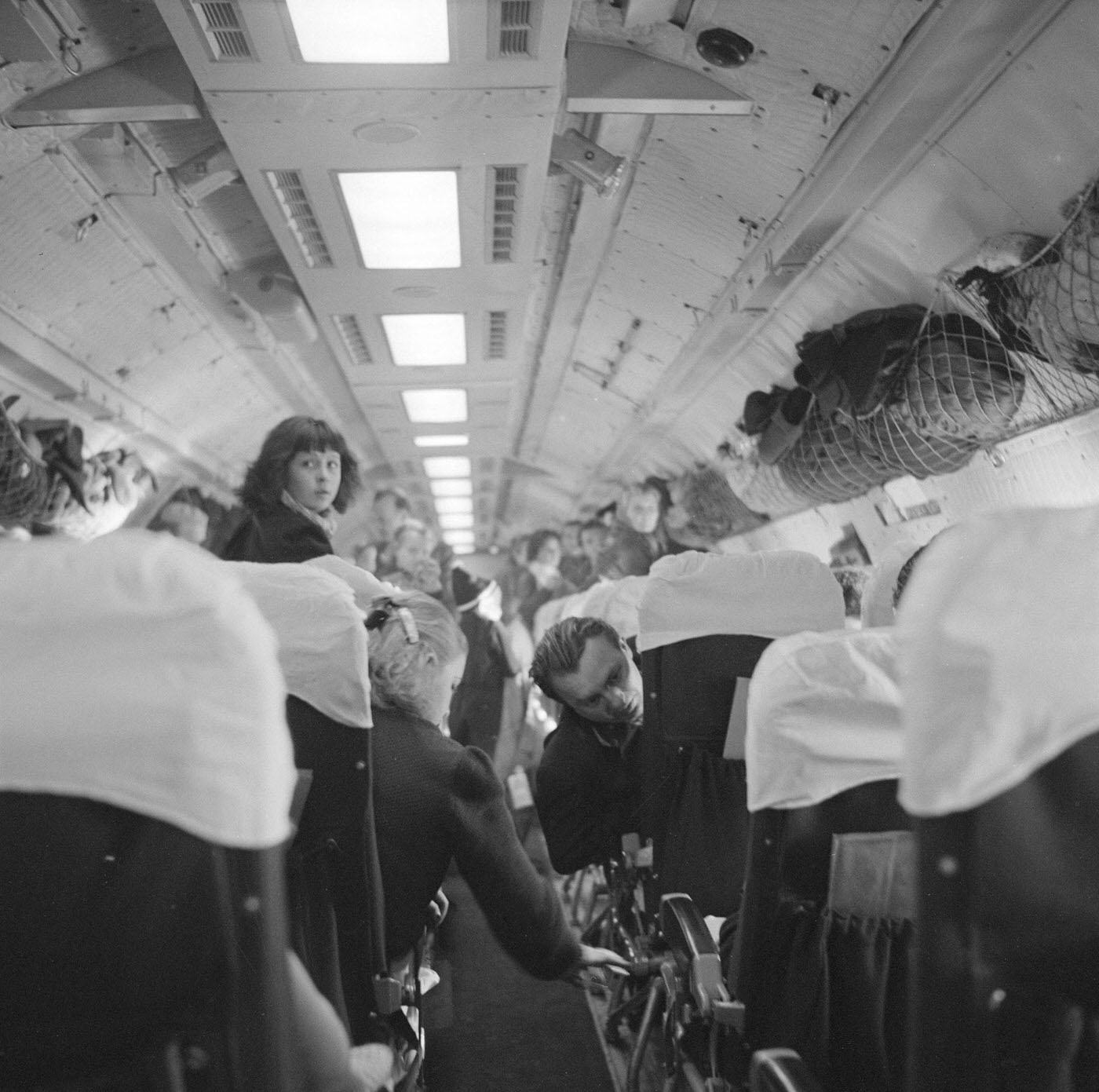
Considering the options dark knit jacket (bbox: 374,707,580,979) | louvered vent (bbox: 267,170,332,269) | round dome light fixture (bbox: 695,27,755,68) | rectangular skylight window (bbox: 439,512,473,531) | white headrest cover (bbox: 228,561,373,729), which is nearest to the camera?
white headrest cover (bbox: 228,561,373,729)

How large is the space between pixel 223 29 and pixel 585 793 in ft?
8.17

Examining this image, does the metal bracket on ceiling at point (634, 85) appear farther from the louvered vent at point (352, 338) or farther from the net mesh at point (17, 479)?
the net mesh at point (17, 479)

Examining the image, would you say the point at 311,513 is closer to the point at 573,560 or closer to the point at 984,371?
the point at 984,371

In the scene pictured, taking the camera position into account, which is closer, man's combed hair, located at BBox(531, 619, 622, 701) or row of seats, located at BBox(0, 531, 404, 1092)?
row of seats, located at BBox(0, 531, 404, 1092)

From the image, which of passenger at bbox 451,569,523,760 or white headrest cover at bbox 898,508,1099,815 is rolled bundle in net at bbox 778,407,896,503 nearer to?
passenger at bbox 451,569,523,760

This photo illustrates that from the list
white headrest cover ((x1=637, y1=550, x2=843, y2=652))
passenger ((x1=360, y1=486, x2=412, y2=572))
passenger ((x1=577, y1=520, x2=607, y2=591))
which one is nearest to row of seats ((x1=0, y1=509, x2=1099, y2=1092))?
white headrest cover ((x1=637, y1=550, x2=843, y2=652))

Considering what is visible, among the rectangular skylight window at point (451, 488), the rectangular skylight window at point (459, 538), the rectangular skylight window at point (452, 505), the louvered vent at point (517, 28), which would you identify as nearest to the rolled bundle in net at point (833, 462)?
the louvered vent at point (517, 28)

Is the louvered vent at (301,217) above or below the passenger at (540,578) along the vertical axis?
above

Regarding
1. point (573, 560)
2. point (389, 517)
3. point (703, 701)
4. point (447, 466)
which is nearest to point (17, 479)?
point (389, 517)

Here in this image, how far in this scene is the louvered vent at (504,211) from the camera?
317 centimetres

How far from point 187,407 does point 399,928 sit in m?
4.69

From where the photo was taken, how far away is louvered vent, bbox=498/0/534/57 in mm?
2256

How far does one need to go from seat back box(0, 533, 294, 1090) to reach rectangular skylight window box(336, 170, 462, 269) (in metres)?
2.54

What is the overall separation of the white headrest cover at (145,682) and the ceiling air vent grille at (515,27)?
1889 mm
